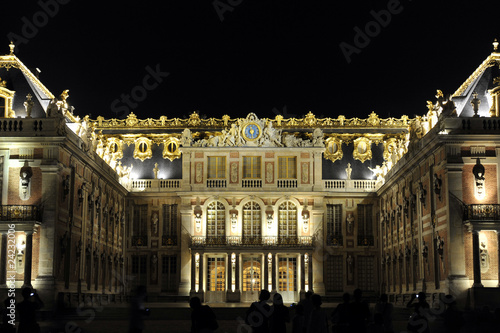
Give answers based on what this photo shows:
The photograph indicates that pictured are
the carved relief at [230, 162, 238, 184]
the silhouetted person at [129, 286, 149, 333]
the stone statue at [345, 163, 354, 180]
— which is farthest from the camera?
the stone statue at [345, 163, 354, 180]

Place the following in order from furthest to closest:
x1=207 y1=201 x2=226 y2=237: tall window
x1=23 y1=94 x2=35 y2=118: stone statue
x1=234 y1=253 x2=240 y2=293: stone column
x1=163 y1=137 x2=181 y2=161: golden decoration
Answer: x1=163 y1=137 x2=181 y2=161: golden decoration < x1=207 y1=201 x2=226 y2=237: tall window < x1=234 y1=253 x2=240 y2=293: stone column < x1=23 y1=94 x2=35 y2=118: stone statue

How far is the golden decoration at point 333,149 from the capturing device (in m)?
50.0

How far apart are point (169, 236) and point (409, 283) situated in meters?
16.9

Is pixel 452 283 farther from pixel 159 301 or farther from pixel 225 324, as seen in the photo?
pixel 159 301

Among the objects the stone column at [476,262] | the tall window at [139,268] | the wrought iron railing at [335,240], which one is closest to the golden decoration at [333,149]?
the wrought iron railing at [335,240]

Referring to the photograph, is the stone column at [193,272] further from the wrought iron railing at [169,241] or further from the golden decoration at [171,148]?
the golden decoration at [171,148]

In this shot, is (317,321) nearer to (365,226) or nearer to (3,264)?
(3,264)

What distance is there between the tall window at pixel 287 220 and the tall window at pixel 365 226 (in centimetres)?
461

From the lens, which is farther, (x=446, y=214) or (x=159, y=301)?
(x=159, y=301)

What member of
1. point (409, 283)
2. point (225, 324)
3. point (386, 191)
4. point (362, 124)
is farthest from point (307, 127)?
point (225, 324)

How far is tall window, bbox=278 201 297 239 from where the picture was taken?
47188 mm

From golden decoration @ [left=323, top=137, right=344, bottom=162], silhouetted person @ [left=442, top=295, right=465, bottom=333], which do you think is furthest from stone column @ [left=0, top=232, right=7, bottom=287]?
golden decoration @ [left=323, top=137, right=344, bottom=162]

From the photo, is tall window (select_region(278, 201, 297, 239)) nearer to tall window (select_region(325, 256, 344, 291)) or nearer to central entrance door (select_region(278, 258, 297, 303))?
central entrance door (select_region(278, 258, 297, 303))

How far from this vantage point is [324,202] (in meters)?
48.1
